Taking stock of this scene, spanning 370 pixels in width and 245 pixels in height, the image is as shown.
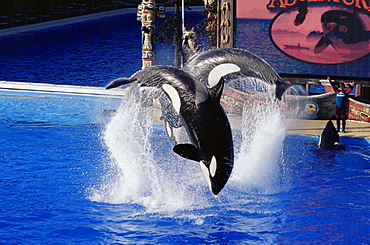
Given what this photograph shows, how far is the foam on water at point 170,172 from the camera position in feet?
24.1

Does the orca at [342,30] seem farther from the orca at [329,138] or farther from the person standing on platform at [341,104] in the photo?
the orca at [329,138]

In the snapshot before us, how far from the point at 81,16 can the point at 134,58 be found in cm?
944

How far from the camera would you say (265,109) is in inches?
429

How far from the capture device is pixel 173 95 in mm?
A: 5945

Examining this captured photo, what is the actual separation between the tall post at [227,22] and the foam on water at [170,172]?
2.43 m

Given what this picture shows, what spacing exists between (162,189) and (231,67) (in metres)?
1.97

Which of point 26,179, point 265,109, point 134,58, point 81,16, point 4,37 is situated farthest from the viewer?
point 81,16

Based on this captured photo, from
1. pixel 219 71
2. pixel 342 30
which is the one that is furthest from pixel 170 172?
pixel 342 30

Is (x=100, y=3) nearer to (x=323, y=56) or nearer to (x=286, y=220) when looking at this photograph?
(x=323, y=56)

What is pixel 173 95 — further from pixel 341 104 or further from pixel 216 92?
pixel 341 104

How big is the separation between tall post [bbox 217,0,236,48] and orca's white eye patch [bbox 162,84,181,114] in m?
5.67

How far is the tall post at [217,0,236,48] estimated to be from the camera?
11320 mm

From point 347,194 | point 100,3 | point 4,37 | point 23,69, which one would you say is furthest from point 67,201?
point 100,3

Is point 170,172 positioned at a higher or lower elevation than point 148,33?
lower
